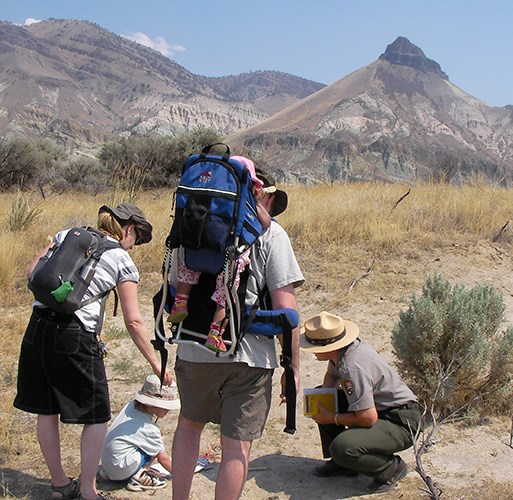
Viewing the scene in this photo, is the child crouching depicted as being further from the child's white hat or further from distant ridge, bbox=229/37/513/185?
distant ridge, bbox=229/37/513/185

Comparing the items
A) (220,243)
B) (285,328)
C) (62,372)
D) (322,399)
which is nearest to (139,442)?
(62,372)

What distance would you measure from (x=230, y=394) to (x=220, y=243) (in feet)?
2.29

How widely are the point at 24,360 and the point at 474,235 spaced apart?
672 cm

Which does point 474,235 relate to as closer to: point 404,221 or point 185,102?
point 404,221

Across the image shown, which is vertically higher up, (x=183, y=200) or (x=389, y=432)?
(x=183, y=200)

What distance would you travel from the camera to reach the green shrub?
4.45m

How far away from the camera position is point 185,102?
150750mm

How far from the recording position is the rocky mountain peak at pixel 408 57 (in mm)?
173625

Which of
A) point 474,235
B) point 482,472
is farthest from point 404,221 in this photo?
point 482,472

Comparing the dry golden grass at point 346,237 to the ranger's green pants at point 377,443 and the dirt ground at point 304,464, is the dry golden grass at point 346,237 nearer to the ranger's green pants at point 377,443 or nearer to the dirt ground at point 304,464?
the dirt ground at point 304,464

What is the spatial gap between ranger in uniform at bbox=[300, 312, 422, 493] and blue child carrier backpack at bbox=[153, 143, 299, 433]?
0.92 meters

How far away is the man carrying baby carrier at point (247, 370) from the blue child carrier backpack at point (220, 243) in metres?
0.05

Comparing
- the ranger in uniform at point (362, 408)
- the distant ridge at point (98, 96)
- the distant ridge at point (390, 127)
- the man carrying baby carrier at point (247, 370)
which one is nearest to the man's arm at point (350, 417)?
the ranger in uniform at point (362, 408)

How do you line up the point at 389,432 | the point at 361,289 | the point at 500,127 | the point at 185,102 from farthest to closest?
the point at 185,102 → the point at 500,127 → the point at 361,289 → the point at 389,432
